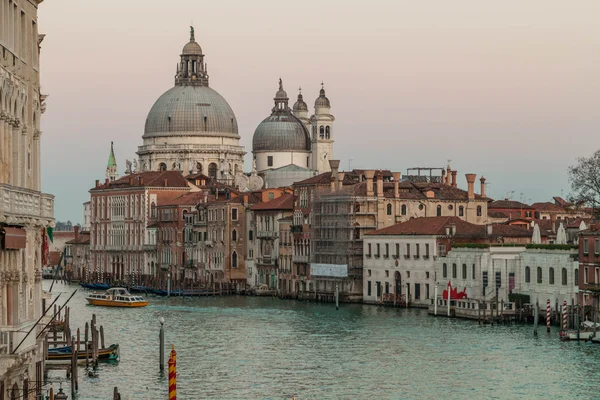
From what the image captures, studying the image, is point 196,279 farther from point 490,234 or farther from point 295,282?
point 490,234

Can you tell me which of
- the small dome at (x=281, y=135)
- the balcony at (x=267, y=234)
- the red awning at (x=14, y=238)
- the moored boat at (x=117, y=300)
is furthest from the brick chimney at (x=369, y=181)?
the red awning at (x=14, y=238)

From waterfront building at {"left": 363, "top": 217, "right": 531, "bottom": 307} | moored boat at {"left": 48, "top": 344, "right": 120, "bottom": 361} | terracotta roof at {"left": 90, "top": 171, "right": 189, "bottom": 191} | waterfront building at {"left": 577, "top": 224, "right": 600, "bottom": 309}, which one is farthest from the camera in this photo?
terracotta roof at {"left": 90, "top": 171, "right": 189, "bottom": 191}

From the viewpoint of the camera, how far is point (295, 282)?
69875 mm

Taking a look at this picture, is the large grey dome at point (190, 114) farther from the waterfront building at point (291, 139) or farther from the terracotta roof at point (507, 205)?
the terracotta roof at point (507, 205)

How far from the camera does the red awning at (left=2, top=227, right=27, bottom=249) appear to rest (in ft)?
50.7

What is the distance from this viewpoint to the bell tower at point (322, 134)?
98875 mm

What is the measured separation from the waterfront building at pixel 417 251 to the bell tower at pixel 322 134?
37.2 m

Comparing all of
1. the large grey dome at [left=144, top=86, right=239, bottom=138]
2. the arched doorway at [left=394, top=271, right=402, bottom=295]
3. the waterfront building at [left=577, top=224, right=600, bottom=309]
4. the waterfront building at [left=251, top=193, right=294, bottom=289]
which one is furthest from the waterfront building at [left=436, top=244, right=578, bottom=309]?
the large grey dome at [left=144, top=86, right=239, bottom=138]

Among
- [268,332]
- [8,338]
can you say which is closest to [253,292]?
[268,332]

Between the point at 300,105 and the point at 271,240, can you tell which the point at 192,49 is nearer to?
the point at 300,105

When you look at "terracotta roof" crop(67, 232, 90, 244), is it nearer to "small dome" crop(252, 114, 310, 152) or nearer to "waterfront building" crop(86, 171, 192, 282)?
"waterfront building" crop(86, 171, 192, 282)

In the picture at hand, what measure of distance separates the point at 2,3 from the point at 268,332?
30.4m

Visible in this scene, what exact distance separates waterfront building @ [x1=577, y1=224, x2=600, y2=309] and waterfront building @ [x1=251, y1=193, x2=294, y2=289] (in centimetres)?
2704

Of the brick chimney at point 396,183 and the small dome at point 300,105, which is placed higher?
the small dome at point 300,105
